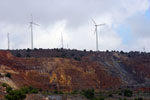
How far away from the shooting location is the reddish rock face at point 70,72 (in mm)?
66312

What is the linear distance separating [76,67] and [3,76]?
73.6 ft

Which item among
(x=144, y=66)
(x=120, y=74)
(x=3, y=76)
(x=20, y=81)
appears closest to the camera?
(x=3, y=76)

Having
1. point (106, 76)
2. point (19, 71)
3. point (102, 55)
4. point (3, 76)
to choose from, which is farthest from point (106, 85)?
point (3, 76)

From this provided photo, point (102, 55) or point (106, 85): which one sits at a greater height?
point (102, 55)

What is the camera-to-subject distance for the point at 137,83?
76.8 meters

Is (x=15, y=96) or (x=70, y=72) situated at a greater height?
(x=70, y=72)

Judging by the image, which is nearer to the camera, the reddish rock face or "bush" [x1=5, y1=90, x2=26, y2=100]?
"bush" [x1=5, y1=90, x2=26, y2=100]

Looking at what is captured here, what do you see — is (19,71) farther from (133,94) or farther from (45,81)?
(133,94)

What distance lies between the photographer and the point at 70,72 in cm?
7244

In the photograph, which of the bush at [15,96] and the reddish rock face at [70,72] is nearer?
the bush at [15,96]

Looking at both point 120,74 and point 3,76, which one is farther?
point 120,74

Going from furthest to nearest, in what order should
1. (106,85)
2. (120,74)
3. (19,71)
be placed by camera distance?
1. (120,74)
2. (106,85)
3. (19,71)

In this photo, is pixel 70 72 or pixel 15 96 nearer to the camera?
pixel 15 96

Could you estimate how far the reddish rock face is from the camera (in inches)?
2611
